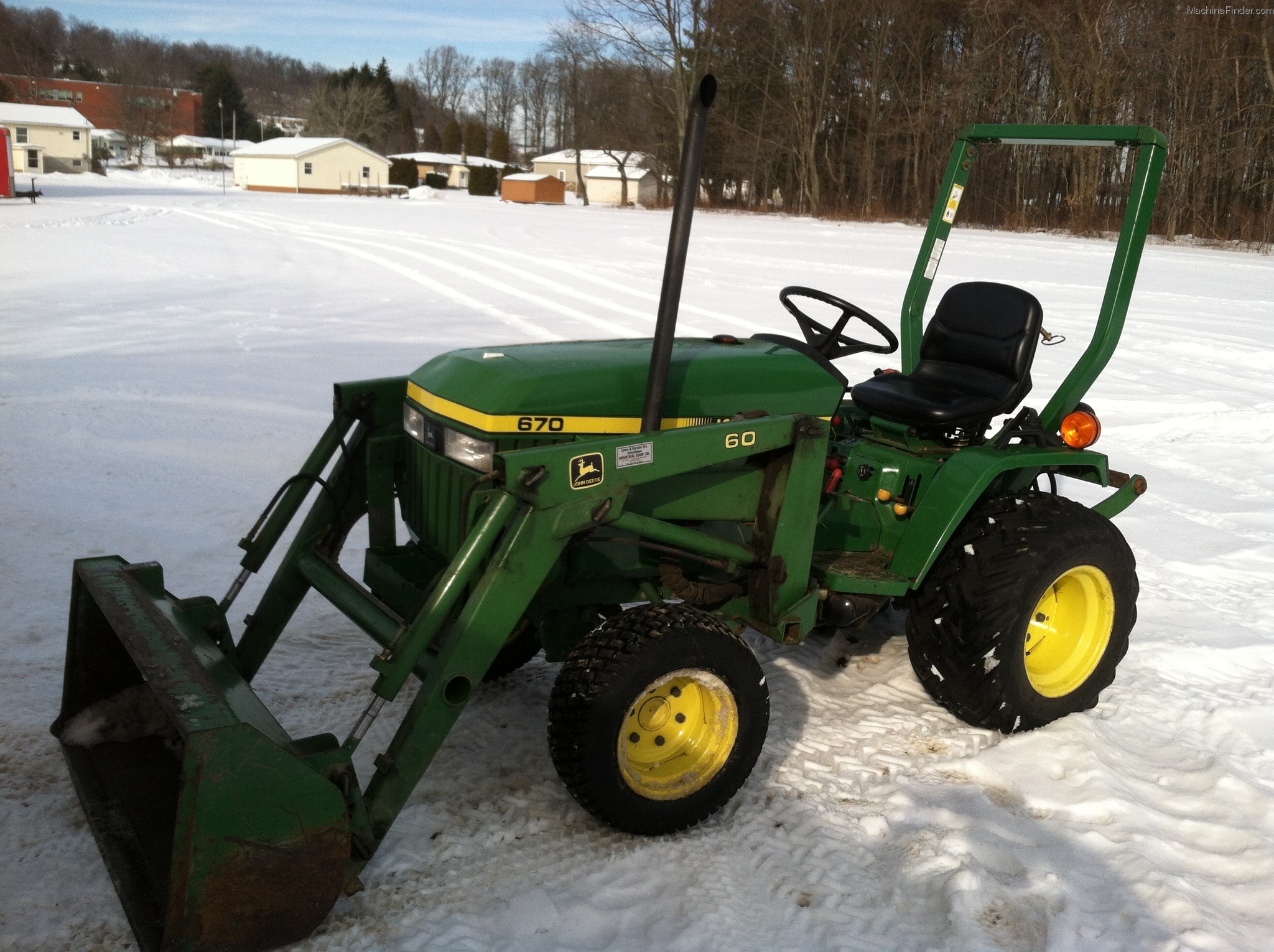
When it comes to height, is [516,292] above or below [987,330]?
below

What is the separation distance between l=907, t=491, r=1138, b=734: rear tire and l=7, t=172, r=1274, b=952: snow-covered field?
0.13m

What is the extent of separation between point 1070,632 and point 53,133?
6329cm

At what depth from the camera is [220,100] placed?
8444cm

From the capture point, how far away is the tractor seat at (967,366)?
359cm

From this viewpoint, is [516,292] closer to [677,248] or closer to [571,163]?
[677,248]

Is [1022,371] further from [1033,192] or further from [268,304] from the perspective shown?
[1033,192]

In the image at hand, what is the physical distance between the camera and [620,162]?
5291cm

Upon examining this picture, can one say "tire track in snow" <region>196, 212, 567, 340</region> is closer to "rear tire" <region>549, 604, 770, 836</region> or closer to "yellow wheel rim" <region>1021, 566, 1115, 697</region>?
"yellow wheel rim" <region>1021, 566, 1115, 697</region>

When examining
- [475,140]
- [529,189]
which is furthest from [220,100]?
[529,189]

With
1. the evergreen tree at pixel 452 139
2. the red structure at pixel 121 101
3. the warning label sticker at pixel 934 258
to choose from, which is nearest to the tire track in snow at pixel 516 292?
the warning label sticker at pixel 934 258

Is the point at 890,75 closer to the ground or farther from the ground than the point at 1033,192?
farther from the ground

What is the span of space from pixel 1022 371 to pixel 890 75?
3385 cm

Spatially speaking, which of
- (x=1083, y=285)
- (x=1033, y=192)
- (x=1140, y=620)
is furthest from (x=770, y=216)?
(x=1140, y=620)

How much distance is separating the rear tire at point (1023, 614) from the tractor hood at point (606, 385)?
65 cm
